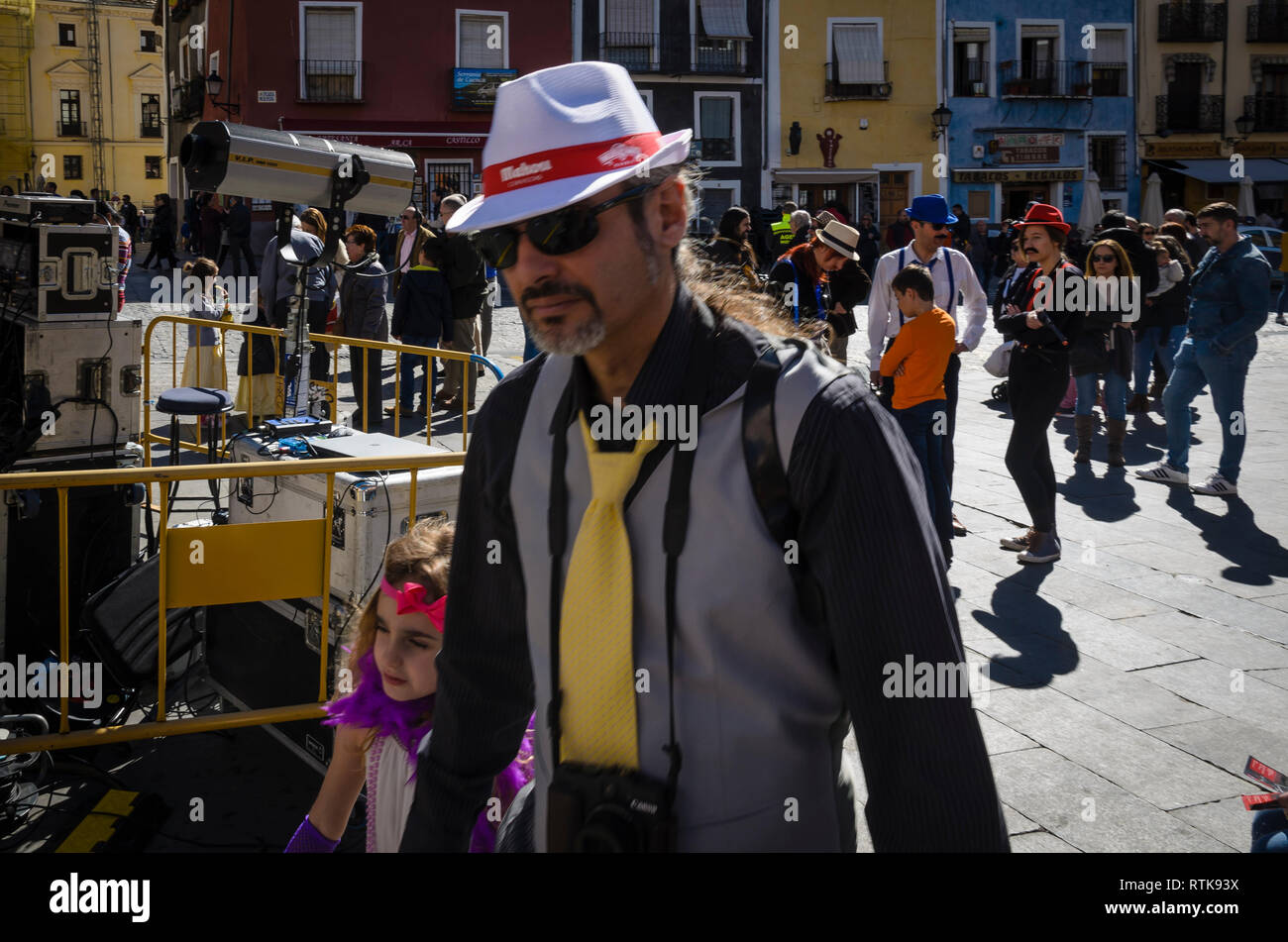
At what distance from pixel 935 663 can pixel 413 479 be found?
3.06 meters

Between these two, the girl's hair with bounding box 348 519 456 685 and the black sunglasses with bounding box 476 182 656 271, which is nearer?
the black sunglasses with bounding box 476 182 656 271

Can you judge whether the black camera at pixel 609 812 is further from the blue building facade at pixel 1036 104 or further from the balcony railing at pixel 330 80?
the blue building facade at pixel 1036 104

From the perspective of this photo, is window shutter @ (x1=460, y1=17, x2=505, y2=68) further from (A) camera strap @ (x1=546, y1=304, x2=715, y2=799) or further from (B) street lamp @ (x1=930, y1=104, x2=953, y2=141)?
(A) camera strap @ (x1=546, y1=304, x2=715, y2=799)

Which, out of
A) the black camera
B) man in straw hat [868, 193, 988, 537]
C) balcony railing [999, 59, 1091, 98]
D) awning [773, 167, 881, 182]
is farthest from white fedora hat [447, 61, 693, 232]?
balcony railing [999, 59, 1091, 98]

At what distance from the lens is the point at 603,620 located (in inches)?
62.2

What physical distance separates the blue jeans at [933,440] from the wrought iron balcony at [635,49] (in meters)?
28.1

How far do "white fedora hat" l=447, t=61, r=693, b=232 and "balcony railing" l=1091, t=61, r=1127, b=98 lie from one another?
37.6 metres

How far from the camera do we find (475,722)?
76.3 inches

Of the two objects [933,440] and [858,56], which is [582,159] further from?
[858,56]

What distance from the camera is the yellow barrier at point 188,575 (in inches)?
153

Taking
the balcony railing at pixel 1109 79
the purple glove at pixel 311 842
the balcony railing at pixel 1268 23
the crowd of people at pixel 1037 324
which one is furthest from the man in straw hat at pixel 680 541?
the balcony railing at pixel 1268 23

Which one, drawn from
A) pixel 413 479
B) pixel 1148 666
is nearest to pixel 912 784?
pixel 413 479

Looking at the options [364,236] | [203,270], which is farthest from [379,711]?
[203,270]

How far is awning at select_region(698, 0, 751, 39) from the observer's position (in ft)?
109
